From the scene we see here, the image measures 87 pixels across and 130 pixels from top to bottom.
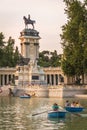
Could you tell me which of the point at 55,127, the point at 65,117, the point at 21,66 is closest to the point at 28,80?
the point at 21,66

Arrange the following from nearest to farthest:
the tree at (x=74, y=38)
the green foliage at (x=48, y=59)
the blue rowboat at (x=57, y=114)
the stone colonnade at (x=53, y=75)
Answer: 1. the blue rowboat at (x=57, y=114)
2. the tree at (x=74, y=38)
3. the stone colonnade at (x=53, y=75)
4. the green foliage at (x=48, y=59)

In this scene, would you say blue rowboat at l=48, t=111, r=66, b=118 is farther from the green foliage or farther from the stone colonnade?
the green foliage

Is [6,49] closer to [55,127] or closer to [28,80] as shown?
[28,80]

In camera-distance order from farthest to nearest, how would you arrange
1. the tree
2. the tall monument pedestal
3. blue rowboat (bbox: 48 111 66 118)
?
the tall monument pedestal
the tree
blue rowboat (bbox: 48 111 66 118)

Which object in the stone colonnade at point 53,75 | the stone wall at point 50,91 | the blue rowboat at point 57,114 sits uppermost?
the stone colonnade at point 53,75

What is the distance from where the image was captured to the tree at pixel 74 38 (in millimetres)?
75938

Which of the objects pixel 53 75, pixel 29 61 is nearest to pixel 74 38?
pixel 29 61

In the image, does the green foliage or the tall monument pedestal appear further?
the green foliage

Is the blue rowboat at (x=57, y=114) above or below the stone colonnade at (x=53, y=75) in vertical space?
below

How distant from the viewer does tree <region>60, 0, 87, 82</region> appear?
7594cm

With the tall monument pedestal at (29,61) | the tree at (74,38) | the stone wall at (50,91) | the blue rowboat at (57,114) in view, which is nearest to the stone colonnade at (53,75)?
the tall monument pedestal at (29,61)

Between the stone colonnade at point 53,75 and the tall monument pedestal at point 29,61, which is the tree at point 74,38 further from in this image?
the stone colonnade at point 53,75

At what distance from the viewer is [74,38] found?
253 feet

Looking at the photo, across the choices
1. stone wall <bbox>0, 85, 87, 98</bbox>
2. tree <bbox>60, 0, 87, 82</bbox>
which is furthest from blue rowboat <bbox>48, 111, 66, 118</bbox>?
stone wall <bbox>0, 85, 87, 98</bbox>
